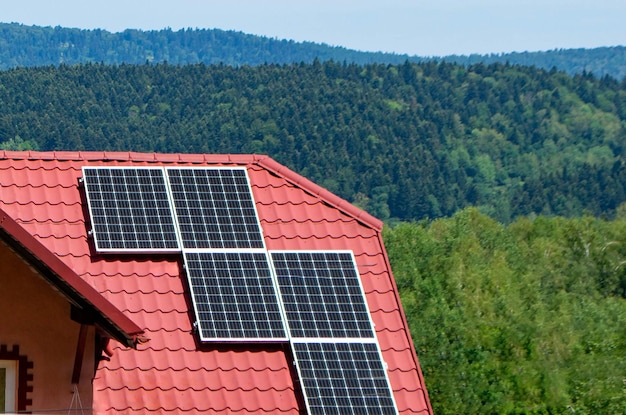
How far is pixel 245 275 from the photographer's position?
60.1ft

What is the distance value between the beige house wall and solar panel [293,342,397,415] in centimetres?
273

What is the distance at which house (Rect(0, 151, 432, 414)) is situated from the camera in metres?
15.8

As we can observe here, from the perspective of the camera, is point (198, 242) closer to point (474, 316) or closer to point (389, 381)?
point (389, 381)

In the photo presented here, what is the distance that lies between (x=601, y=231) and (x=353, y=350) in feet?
397

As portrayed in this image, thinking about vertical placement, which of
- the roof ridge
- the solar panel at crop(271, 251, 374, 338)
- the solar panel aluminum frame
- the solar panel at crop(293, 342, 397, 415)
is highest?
the roof ridge

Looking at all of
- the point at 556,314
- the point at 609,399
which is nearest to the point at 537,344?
the point at 556,314

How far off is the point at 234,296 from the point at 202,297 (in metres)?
0.39

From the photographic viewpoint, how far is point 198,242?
1858 cm

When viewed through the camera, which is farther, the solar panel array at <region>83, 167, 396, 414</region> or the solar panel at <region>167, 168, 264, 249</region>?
the solar panel at <region>167, 168, 264, 249</region>

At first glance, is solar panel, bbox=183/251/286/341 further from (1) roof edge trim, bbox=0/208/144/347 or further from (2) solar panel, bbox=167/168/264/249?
(1) roof edge trim, bbox=0/208/144/347

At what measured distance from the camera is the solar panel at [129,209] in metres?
18.4

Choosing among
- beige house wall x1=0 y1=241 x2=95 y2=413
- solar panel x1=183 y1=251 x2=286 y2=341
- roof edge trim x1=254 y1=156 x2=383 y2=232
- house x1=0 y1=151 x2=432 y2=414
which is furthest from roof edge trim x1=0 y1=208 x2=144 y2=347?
roof edge trim x1=254 y1=156 x2=383 y2=232

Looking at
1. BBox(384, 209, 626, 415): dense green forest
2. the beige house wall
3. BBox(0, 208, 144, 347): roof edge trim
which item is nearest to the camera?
BBox(0, 208, 144, 347): roof edge trim

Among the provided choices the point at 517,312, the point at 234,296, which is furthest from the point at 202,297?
the point at 517,312
